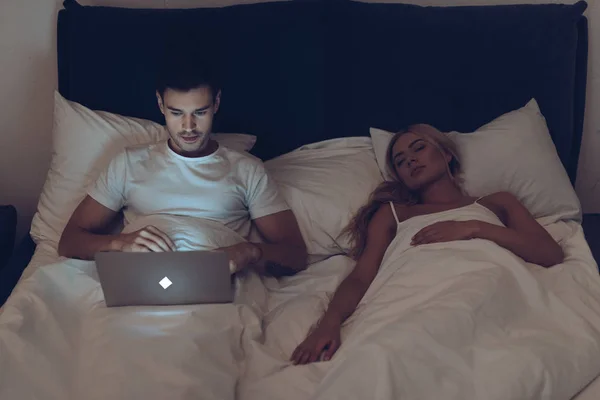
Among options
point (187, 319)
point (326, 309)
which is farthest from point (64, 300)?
point (326, 309)

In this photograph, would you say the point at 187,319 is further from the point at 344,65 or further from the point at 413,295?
the point at 344,65

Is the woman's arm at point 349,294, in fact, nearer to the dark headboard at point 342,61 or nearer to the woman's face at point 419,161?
the woman's face at point 419,161

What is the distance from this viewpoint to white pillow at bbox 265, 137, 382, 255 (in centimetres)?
192

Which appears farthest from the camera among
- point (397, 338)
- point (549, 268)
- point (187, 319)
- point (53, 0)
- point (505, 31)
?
point (53, 0)

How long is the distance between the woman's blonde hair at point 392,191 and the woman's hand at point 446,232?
0.63 feet

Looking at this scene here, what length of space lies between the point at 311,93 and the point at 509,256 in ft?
2.69

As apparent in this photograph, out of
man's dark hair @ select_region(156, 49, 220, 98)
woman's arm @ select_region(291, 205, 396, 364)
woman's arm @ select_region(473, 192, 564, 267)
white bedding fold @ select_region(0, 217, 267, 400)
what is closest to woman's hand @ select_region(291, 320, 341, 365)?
woman's arm @ select_region(291, 205, 396, 364)

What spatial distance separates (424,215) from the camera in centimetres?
183

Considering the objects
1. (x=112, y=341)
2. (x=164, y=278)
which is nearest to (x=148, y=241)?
(x=164, y=278)

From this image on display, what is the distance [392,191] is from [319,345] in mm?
618

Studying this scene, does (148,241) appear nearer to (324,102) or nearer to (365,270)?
(365,270)

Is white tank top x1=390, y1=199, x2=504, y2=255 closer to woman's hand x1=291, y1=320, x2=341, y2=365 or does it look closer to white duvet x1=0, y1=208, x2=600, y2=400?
white duvet x1=0, y1=208, x2=600, y2=400

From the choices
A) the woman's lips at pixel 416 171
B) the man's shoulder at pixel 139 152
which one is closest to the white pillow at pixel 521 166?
the woman's lips at pixel 416 171

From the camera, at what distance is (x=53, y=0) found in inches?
87.0
